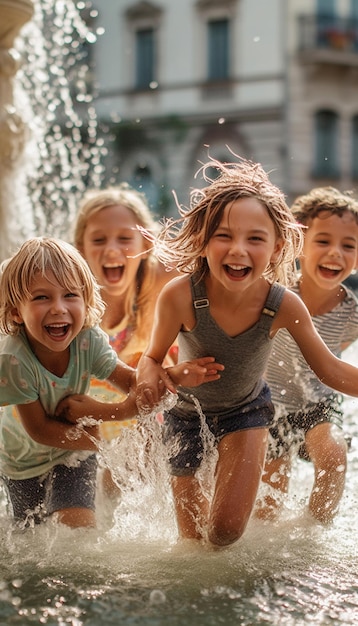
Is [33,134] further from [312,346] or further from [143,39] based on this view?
[143,39]

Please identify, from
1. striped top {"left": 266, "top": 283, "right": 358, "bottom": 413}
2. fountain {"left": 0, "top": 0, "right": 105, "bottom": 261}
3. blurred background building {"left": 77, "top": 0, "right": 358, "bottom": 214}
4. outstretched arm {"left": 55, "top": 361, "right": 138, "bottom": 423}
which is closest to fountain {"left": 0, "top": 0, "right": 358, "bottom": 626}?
outstretched arm {"left": 55, "top": 361, "right": 138, "bottom": 423}

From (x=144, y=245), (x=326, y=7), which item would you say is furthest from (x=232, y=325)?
(x=326, y=7)

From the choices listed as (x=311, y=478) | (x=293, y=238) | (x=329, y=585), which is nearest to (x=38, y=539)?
(x=329, y=585)

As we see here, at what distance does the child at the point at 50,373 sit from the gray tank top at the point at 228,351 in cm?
10

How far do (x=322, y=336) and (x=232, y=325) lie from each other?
2.19 feet

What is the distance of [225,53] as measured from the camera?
74.1 feet

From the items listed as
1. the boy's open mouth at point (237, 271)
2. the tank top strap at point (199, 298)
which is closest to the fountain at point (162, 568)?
the tank top strap at point (199, 298)

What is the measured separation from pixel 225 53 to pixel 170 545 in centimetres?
2076

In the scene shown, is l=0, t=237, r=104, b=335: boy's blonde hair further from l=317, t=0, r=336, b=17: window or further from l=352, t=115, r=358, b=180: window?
l=317, t=0, r=336, b=17: window

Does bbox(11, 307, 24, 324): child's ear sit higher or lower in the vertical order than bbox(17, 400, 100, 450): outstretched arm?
higher

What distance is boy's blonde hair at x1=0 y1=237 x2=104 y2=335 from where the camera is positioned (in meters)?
2.73

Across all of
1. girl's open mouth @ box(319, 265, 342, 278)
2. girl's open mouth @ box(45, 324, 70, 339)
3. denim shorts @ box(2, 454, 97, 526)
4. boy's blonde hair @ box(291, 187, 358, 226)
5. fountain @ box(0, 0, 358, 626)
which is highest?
boy's blonde hair @ box(291, 187, 358, 226)

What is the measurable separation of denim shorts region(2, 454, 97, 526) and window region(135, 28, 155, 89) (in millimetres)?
20640

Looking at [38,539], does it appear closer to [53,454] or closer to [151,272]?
[53,454]
